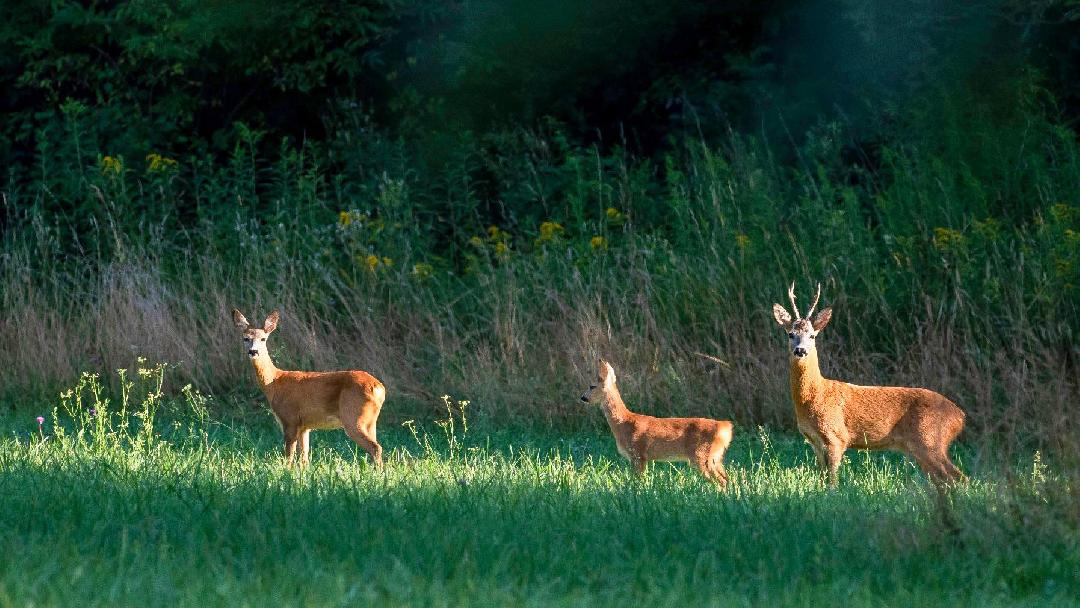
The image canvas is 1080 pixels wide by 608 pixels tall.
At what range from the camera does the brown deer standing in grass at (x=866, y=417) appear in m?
8.08

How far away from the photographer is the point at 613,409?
829cm

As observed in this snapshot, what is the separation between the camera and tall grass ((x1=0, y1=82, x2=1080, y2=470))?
10438mm

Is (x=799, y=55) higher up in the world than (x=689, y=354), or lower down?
higher up

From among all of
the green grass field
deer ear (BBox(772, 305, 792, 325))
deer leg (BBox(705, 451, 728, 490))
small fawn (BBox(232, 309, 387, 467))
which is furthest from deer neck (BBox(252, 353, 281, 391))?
deer ear (BBox(772, 305, 792, 325))

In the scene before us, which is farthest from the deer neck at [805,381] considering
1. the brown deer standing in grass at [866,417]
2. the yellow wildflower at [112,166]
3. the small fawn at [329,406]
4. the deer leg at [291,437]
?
the yellow wildflower at [112,166]

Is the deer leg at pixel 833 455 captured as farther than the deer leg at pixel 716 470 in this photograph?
Yes

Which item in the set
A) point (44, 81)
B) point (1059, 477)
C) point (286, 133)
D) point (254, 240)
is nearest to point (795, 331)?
point (1059, 477)

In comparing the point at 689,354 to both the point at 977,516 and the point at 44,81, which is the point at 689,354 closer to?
the point at 977,516

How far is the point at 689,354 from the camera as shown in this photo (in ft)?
35.9

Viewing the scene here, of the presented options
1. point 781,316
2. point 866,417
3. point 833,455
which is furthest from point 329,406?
point 866,417

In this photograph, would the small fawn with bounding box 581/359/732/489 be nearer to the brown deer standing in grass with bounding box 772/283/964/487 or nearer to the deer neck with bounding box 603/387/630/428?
the deer neck with bounding box 603/387/630/428

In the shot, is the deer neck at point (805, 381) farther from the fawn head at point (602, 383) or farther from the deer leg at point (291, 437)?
the deer leg at point (291, 437)

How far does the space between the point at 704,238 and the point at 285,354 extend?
11.1 ft

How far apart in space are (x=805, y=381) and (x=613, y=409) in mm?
1043
